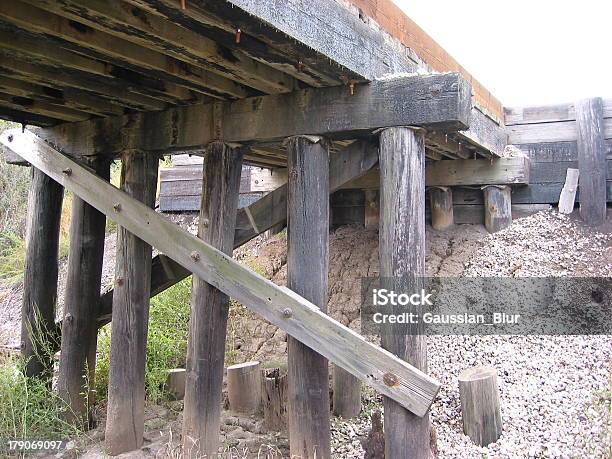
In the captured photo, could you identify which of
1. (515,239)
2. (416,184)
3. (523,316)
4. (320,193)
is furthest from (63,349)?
(515,239)

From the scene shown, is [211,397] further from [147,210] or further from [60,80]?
[60,80]

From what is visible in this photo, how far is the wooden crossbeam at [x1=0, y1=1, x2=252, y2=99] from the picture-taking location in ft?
9.94

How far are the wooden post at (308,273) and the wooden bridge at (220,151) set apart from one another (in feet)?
0.03

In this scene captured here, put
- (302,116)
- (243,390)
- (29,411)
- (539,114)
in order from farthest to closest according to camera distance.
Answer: (539,114)
(243,390)
(29,411)
(302,116)

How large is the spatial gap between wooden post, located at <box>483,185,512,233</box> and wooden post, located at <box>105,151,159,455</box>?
154 inches

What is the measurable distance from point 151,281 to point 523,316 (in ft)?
11.8

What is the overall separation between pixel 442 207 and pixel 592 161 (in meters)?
1.69

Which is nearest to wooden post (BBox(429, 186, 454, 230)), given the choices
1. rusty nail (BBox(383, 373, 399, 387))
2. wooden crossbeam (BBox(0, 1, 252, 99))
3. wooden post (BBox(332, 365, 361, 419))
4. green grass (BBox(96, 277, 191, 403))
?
wooden post (BBox(332, 365, 361, 419))

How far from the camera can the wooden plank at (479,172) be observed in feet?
21.3

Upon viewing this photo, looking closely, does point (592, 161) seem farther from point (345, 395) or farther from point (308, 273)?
point (308, 273)

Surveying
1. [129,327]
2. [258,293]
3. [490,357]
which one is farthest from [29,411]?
[490,357]

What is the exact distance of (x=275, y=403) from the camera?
4.76m

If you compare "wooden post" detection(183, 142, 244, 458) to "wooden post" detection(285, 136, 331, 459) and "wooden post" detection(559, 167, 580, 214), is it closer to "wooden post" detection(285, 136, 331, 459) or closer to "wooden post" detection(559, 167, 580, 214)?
"wooden post" detection(285, 136, 331, 459)

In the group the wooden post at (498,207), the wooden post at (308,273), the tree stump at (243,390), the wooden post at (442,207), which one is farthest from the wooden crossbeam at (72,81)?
the wooden post at (498,207)
